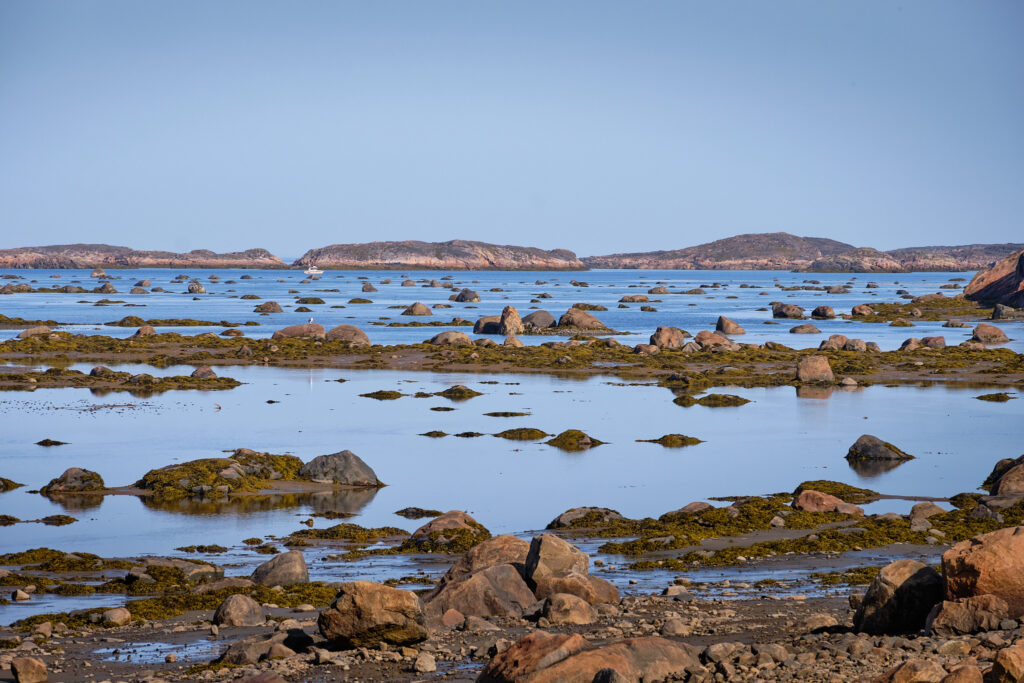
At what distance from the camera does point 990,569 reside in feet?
40.2

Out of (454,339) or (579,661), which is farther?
(454,339)

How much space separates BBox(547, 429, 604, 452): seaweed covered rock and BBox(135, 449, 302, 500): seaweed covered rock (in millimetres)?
7893

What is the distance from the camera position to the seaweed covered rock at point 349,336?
204 ft

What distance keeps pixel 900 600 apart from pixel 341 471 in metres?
15.5

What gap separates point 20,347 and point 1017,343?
58.9 metres

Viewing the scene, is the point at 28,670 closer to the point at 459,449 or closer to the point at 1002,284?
the point at 459,449

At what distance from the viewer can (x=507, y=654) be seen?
1091 cm

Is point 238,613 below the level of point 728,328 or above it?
below

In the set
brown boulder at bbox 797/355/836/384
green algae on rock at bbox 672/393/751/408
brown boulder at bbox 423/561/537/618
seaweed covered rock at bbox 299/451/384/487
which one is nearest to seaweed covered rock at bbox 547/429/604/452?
seaweed covered rock at bbox 299/451/384/487

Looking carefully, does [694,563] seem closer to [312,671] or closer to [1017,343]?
[312,671]

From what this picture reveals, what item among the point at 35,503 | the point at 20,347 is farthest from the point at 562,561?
the point at 20,347

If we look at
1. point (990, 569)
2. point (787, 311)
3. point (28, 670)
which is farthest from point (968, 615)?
point (787, 311)

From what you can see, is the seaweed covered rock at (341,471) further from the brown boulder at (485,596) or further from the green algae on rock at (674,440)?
the brown boulder at (485,596)

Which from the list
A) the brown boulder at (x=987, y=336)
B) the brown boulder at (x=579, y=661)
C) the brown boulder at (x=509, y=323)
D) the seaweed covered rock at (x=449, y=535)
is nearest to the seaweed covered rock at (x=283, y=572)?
the seaweed covered rock at (x=449, y=535)
